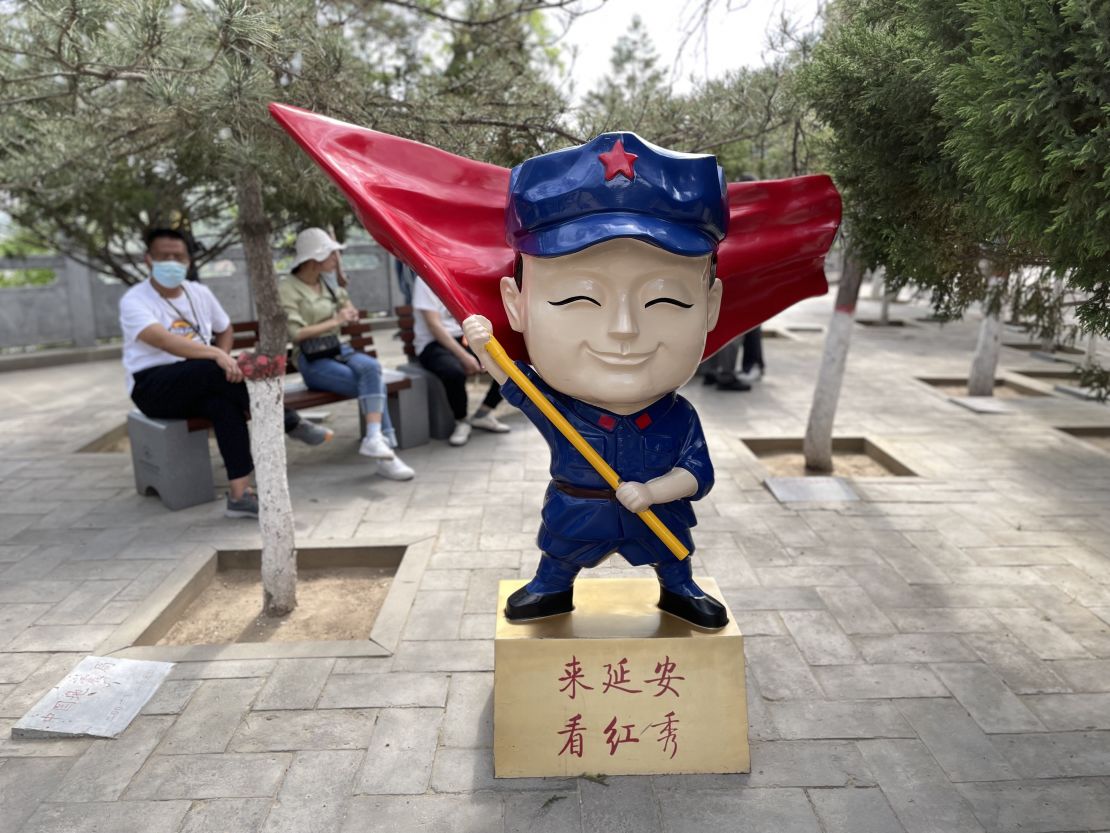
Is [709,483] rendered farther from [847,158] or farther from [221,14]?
[221,14]

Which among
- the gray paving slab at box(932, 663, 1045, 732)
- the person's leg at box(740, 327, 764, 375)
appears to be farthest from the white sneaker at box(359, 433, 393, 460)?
the person's leg at box(740, 327, 764, 375)

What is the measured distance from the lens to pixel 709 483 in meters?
2.48

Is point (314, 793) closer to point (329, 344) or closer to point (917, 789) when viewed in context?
point (917, 789)

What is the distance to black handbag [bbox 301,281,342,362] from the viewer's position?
561 cm

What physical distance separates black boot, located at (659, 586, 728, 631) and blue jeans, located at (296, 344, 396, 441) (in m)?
3.40

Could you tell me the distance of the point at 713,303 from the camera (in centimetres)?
249

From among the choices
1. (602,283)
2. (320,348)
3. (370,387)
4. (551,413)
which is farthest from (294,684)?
(320,348)

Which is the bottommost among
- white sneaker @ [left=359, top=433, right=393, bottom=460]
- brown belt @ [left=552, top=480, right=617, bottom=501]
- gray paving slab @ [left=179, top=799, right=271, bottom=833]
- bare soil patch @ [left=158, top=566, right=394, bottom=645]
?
bare soil patch @ [left=158, top=566, right=394, bottom=645]

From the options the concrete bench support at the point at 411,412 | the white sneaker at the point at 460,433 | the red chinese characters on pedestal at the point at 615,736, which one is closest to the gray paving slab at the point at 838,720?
the red chinese characters on pedestal at the point at 615,736

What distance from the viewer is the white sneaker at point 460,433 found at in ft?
20.6

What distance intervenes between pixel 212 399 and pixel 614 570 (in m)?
2.55

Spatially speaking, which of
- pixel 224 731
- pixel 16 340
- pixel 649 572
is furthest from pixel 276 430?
pixel 16 340

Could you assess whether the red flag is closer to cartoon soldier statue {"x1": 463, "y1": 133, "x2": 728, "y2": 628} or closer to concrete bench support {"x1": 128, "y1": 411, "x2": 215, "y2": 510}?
cartoon soldier statue {"x1": 463, "y1": 133, "x2": 728, "y2": 628}

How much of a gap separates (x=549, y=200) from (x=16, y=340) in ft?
35.0
